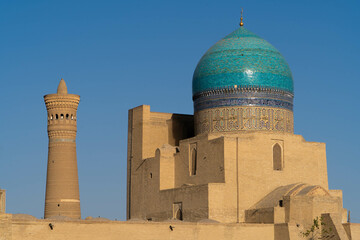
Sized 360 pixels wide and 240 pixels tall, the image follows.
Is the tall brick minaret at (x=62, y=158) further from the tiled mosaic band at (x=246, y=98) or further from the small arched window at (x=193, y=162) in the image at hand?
the tiled mosaic band at (x=246, y=98)

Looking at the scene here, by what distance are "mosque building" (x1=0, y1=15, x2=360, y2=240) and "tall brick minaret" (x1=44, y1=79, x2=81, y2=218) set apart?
1.5 inches

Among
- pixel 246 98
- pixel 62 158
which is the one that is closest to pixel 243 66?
pixel 246 98

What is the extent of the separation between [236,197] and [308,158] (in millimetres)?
3509

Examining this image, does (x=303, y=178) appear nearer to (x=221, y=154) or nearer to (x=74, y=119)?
(x=221, y=154)

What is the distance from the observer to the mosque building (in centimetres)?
2152

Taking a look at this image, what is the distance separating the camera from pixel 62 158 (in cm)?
2667

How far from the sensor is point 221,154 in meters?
23.0

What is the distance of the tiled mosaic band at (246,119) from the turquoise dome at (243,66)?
834mm

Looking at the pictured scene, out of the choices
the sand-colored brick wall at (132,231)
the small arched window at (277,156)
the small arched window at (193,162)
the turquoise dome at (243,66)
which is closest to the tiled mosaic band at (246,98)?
the turquoise dome at (243,66)

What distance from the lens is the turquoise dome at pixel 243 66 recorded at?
2452 centimetres

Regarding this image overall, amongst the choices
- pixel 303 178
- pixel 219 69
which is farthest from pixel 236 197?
pixel 219 69

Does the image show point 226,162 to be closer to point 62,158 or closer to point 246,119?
point 246,119

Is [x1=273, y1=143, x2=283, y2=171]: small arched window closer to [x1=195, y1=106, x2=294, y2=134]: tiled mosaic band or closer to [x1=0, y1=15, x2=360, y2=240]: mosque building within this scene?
[x1=0, y1=15, x2=360, y2=240]: mosque building

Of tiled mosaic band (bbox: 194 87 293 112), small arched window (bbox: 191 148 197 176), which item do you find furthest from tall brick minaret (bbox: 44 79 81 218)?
tiled mosaic band (bbox: 194 87 293 112)
